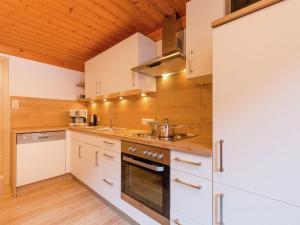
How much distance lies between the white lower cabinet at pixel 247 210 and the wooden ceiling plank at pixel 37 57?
325 centimetres

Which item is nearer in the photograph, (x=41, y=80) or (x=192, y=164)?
(x=192, y=164)

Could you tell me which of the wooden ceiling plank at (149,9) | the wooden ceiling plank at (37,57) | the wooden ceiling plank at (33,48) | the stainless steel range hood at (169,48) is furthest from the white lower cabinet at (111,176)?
the wooden ceiling plank at (37,57)

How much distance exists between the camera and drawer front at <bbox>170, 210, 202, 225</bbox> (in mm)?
1107

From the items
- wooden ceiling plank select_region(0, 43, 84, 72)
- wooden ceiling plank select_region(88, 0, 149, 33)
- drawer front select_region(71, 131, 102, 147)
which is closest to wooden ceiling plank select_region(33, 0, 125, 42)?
wooden ceiling plank select_region(88, 0, 149, 33)

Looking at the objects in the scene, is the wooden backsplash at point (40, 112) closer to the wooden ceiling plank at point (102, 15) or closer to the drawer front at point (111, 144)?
the drawer front at point (111, 144)

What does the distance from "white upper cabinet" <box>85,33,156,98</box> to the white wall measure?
1092mm

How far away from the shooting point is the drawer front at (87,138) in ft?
6.51

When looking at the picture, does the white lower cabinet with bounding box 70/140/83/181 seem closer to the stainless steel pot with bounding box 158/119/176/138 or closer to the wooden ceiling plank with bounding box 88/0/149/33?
the stainless steel pot with bounding box 158/119/176/138

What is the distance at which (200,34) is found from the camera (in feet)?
4.35

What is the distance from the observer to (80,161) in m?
2.37

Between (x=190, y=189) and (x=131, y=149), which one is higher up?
(x=131, y=149)

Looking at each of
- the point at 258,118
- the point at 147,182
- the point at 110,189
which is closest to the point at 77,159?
the point at 110,189

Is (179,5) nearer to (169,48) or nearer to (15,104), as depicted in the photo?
(169,48)

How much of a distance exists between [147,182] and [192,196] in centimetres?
47
